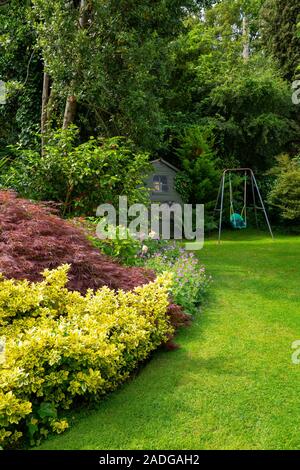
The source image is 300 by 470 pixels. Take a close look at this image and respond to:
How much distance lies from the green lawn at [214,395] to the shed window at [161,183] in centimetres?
940

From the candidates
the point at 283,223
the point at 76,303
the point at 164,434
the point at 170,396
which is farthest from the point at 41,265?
the point at 283,223

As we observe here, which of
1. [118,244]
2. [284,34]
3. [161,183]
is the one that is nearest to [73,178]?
[118,244]

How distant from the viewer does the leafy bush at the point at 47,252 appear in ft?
12.6

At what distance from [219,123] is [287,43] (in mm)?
5837

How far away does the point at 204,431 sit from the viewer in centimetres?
251

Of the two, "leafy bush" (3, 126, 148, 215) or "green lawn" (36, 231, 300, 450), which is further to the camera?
"leafy bush" (3, 126, 148, 215)

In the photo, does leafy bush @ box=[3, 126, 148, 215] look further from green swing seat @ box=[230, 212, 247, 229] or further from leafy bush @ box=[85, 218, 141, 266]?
green swing seat @ box=[230, 212, 247, 229]

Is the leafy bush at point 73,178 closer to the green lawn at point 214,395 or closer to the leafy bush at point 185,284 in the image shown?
the leafy bush at point 185,284

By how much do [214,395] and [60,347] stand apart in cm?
114

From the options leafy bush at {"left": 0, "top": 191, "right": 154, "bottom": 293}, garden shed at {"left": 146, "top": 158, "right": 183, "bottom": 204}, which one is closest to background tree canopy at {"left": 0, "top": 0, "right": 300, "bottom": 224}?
garden shed at {"left": 146, "top": 158, "right": 183, "bottom": 204}

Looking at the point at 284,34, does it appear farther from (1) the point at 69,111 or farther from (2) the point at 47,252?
(2) the point at 47,252

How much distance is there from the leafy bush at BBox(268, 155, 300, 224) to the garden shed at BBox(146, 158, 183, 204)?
3.25m

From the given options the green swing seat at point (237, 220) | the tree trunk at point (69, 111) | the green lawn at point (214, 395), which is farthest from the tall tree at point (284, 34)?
the green lawn at point (214, 395)

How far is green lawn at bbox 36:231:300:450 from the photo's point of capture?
2.46 meters
